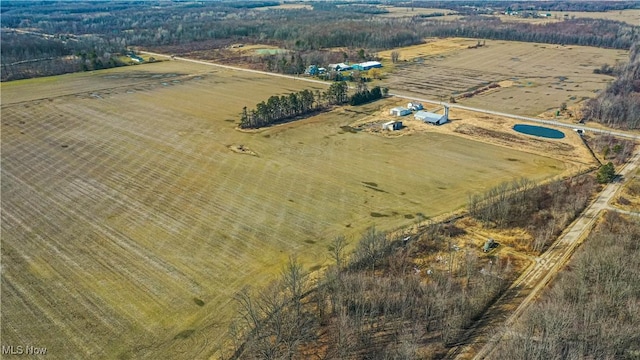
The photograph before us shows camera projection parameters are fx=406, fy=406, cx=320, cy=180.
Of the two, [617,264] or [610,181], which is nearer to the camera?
[617,264]

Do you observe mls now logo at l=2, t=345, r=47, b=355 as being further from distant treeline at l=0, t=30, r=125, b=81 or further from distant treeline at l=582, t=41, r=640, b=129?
distant treeline at l=0, t=30, r=125, b=81

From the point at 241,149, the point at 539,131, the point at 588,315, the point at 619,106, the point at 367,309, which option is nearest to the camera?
the point at 588,315

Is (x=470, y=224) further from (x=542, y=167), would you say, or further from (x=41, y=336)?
(x=41, y=336)

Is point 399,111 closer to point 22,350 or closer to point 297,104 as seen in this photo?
point 297,104

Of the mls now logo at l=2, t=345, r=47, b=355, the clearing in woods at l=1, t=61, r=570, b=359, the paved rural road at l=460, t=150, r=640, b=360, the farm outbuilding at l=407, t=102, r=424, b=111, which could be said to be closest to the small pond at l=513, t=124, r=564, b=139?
the clearing in woods at l=1, t=61, r=570, b=359

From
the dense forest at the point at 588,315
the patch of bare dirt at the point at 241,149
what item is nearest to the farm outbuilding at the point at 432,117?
the patch of bare dirt at the point at 241,149

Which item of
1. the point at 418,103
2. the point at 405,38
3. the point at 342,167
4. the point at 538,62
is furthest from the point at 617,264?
the point at 405,38

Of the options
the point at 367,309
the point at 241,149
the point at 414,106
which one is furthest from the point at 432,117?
the point at 367,309
